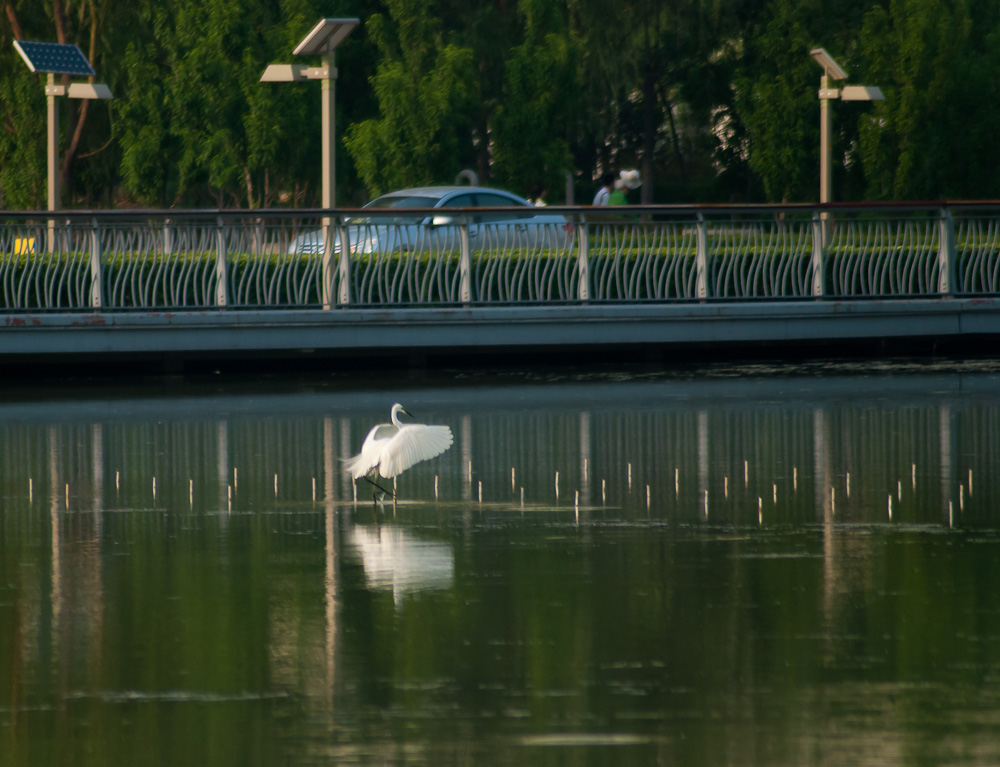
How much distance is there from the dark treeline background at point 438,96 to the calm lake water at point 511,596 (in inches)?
699

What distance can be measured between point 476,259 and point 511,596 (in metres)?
11.7

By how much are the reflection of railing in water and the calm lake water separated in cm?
4

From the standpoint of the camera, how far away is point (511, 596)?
692 cm

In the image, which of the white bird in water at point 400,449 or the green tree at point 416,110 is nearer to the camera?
the white bird in water at point 400,449

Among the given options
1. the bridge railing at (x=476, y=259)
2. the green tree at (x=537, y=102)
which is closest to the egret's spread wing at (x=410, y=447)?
the bridge railing at (x=476, y=259)

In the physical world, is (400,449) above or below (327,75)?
below

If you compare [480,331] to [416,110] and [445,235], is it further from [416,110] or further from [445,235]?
[416,110]

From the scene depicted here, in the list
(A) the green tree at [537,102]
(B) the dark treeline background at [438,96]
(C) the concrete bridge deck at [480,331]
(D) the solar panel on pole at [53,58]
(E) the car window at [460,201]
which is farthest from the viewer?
(A) the green tree at [537,102]

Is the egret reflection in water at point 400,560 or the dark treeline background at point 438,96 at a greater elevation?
the dark treeline background at point 438,96

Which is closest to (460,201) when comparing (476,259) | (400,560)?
(476,259)

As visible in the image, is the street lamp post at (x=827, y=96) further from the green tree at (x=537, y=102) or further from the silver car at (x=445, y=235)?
the green tree at (x=537, y=102)

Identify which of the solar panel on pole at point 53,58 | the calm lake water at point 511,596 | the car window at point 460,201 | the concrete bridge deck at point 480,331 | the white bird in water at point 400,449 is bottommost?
the calm lake water at point 511,596

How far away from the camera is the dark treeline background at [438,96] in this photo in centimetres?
2995

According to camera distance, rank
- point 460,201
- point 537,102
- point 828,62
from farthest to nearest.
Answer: point 537,102
point 828,62
point 460,201
